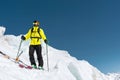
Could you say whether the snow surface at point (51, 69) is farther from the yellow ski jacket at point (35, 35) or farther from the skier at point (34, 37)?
the yellow ski jacket at point (35, 35)

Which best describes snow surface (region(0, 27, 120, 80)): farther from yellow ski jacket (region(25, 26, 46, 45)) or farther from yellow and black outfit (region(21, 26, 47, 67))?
yellow ski jacket (region(25, 26, 46, 45))

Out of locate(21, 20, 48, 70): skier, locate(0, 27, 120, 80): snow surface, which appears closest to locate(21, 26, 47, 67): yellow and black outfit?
locate(21, 20, 48, 70): skier

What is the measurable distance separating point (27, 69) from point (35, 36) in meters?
2.92

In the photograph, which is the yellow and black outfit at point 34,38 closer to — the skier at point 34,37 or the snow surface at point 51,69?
the skier at point 34,37

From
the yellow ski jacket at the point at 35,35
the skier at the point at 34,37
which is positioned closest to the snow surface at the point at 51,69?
the skier at the point at 34,37

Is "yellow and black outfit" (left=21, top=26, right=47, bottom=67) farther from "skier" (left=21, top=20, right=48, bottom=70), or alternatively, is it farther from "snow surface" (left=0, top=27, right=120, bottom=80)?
"snow surface" (left=0, top=27, right=120, bottom=80)

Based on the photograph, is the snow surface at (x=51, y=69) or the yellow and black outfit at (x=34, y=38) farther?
the yellow and black outfit at (x=34, y=38)

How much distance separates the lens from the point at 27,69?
13898 mm

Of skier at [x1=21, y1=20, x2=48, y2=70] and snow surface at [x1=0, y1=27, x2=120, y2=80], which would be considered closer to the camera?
snow surface at [x1=0, y1=27, x2=120, y2=80]

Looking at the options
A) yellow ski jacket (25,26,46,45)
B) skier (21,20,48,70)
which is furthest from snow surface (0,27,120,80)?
yellow ski jacket (25,26,46,45)

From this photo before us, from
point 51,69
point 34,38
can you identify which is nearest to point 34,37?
point 34,38

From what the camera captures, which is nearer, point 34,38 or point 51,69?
point 34,38

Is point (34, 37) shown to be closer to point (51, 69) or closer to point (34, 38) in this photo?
point (34, 38)

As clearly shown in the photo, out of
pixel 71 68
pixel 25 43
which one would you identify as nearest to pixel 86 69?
pixel 71 68
